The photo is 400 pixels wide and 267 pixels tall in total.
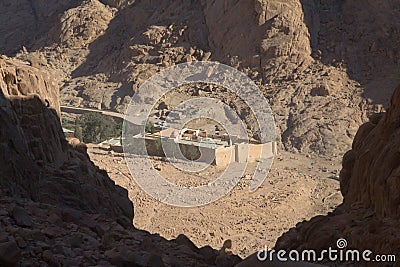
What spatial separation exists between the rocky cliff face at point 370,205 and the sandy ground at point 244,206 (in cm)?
739

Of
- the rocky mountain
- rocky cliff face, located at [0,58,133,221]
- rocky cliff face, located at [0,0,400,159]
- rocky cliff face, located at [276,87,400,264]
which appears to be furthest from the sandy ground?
rocky cliff face, located at [276,87,400,264]

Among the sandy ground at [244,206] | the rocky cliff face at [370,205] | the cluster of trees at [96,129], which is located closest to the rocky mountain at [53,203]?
the rocky cliff face at [370,205]

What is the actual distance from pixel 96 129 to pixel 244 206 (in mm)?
13040

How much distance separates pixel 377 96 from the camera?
2962 cm

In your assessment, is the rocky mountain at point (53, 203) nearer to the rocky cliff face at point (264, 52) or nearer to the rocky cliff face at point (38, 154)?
the rocky cliff face at point (38, 154)

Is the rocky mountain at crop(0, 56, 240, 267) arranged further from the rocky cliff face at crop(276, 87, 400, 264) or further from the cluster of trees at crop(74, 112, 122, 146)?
the cluster of trees at crop(74, 112, 122, 146)

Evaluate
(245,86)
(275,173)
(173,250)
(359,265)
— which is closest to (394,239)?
(359,265)

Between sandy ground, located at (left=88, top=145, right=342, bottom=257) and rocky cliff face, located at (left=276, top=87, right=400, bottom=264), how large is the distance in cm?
739

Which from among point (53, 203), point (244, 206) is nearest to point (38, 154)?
point (53, 203)

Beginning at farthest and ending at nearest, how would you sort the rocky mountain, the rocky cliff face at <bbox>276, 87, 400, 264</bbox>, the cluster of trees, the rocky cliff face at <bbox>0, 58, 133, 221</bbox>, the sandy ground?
1. the cluster of trees
2. the sandy ground
3. the rocky cliff face at <bbox>0, 58, 133, 221</bbox>
4. the rocky cliff face at <bbox>276, 87, 400, 264</bbox>
5. the rocky mountain

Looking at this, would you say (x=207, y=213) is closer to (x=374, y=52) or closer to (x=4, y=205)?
(x=4, y=205)

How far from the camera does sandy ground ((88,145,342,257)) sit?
17.6 meters

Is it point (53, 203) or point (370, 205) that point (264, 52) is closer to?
point (53, 203)

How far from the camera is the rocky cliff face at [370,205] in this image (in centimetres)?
672
